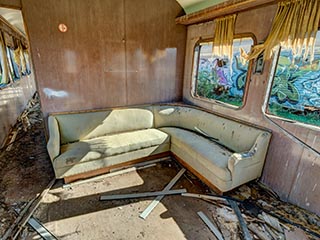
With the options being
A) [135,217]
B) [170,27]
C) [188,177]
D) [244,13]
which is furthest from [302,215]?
[170,27]

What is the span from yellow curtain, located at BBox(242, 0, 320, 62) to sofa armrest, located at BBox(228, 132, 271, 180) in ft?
3.37

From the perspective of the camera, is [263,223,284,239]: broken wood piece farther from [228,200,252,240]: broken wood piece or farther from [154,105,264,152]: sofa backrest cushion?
[154,105,264,152]: sofa backrest cushion

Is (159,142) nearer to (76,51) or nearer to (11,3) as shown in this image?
(76,51)

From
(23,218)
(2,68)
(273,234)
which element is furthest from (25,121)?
(273,234)

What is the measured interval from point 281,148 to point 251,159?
1.28 ft

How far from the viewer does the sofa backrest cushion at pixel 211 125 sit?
252 centimetres

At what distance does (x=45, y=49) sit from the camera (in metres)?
2.61

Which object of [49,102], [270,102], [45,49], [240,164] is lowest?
[240,164]

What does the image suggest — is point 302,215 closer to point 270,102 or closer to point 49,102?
point 270,102

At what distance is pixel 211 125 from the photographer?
302 cm

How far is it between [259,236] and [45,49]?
3.43m

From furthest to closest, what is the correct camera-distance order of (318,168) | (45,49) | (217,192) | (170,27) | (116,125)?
(170,27), (116,125), (45,49), (217,192), (318,168)

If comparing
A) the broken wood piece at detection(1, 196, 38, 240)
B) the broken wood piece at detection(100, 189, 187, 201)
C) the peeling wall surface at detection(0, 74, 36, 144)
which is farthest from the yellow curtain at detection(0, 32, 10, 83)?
the broken wood piece at detection(100, 189, 187, 201)

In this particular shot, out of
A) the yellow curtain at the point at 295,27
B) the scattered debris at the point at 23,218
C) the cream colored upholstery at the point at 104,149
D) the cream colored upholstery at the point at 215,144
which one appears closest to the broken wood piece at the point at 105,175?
the cream colored upholstery at the point at 104,149
